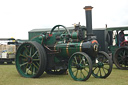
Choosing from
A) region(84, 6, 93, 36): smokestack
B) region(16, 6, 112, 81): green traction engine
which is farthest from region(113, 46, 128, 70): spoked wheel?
region(84, 6, 93, 36): smokestack

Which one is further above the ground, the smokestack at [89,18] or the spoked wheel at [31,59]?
the smokestack at [89,18]

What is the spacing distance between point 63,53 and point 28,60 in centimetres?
117

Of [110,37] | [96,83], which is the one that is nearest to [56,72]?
[96,83]

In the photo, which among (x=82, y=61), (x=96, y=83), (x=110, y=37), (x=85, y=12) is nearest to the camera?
(x=96, y=83)

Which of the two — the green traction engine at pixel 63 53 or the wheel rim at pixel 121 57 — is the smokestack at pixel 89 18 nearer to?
the green traction engine at pixel 63 53

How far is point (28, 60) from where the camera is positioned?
280 inches

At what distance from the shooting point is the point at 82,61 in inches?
244

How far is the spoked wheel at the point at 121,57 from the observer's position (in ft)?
30.9

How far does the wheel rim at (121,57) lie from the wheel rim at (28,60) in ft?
13.5

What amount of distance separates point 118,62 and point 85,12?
159 inches

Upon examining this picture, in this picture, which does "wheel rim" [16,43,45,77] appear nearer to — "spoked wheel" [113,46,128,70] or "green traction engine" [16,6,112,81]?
"green traction engine" [16,6,112,81]

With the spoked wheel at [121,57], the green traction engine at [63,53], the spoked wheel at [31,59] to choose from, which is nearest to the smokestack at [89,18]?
the green traction engine at [63,53]

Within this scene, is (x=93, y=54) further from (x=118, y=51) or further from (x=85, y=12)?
(x=118, y=51)

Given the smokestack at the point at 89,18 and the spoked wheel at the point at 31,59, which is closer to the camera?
the smokestack at the point at 89,18
